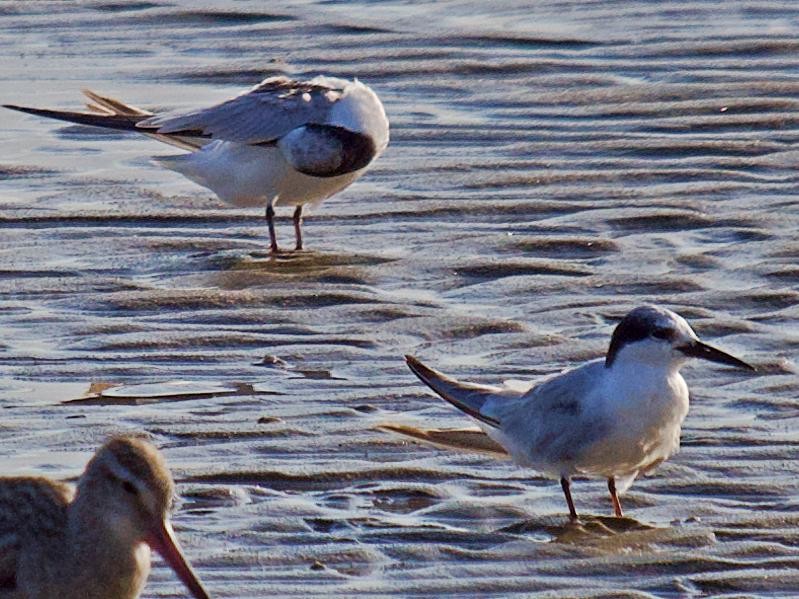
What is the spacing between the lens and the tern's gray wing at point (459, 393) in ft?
22.8

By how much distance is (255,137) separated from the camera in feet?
33.3

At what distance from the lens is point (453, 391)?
6.96 meters

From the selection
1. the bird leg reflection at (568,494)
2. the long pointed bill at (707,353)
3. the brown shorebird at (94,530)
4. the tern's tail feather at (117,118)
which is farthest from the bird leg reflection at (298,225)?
the brown shorebird at (94,530)

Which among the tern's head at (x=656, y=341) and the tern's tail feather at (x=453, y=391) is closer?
the tern's head at (x=656, y=341)

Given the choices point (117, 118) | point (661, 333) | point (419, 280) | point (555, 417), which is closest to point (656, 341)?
point (661, 333)

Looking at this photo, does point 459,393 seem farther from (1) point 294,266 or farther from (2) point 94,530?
(1) point 294,266

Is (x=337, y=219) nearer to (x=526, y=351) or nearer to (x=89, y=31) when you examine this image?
(x=526, y=351)

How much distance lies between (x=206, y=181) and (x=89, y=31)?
11.4 feet

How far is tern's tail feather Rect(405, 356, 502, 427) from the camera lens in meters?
6.94

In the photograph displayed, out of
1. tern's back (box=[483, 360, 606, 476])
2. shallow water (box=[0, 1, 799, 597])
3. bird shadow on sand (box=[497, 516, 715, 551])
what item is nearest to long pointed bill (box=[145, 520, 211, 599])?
shallow water (box=[0, 1, 799, 597])

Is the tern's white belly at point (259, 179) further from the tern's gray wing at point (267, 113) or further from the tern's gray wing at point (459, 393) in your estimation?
the tern's gray wing at point (459, 393)

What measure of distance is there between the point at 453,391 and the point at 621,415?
59cm

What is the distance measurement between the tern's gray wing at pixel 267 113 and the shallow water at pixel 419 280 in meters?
0.42

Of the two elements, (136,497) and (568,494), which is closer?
(136,497)
